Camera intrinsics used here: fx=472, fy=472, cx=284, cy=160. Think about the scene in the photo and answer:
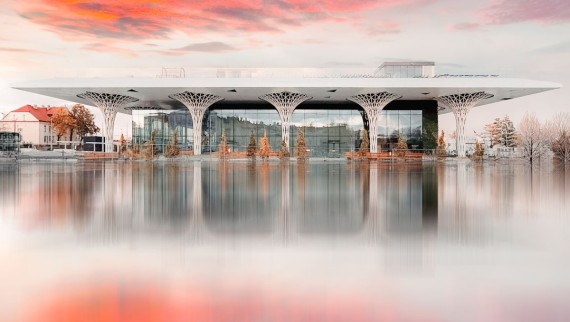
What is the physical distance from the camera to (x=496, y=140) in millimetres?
66688

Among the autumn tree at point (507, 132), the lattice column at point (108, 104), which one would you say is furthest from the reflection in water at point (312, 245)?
the autumn tree at point (507, 132)

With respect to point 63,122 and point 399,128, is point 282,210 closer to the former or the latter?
point 399,128

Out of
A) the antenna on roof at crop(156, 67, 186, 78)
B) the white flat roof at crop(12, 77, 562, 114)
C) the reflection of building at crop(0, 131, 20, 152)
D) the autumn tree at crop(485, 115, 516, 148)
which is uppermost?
the antenna on roof at crop(156, 67, 186, 78)

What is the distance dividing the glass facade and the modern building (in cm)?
11

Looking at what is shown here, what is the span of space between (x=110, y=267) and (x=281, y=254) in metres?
1.71

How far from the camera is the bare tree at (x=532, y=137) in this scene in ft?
155

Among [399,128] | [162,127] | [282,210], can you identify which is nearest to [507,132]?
[399,128]

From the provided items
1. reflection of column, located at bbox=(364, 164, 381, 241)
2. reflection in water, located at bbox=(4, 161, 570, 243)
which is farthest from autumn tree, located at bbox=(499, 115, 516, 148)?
reflection of column, located at bbox=(364, 164, 381, 241)

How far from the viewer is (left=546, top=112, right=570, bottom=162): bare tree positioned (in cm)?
4194

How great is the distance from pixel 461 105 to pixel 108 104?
32.9m

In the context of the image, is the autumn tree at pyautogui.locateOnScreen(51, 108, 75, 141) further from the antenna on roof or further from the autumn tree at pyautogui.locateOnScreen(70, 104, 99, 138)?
the antenna on roof

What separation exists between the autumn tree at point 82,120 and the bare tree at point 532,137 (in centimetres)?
5598

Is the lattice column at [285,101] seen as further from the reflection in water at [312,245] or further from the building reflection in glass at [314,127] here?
the reflection in water at [312,245]

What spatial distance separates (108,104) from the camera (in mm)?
43781
